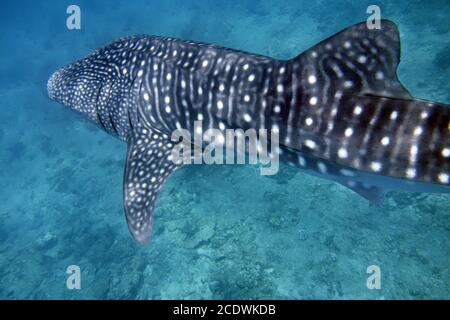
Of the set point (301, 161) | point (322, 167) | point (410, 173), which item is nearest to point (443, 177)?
point (410, 173)

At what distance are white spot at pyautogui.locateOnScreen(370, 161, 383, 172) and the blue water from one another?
433cm

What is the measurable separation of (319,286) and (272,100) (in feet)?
16.4

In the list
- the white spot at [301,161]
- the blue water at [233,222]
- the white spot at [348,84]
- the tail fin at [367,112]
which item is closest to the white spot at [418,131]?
the tail fin at [367,112]

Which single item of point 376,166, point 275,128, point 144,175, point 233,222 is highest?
point 275,128

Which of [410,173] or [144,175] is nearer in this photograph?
[410,173]

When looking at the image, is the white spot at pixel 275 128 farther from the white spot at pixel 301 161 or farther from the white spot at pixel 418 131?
the white spot at pixel 418 131

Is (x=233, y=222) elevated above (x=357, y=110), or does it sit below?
below

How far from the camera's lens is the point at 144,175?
524 cm

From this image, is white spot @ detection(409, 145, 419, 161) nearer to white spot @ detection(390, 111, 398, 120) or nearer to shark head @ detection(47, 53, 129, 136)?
white spot @ detection(390, 111, 398, 120)

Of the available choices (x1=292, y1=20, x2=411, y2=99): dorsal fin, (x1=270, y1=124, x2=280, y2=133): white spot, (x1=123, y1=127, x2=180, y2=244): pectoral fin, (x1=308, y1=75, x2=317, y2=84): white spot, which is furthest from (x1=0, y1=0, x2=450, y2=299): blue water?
(x1=308, y1=75, x2=317, y2=84): white spot

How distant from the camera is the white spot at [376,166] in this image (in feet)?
11.3

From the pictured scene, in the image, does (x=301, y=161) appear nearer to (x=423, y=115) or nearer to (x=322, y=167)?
(x=322, y=167)

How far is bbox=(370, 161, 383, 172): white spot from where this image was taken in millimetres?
3431

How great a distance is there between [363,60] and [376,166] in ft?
3.89
